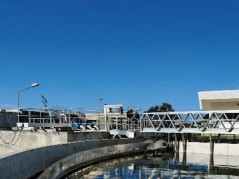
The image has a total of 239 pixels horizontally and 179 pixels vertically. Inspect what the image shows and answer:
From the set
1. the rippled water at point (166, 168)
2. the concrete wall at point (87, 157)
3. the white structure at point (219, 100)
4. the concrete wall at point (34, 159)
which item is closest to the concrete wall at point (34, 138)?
the concrete wall at point (34, 159)

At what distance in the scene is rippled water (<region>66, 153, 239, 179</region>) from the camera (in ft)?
59.1

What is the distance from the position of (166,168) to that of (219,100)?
12257 mm

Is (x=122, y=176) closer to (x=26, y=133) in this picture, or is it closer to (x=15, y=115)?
(x=26, y=133)

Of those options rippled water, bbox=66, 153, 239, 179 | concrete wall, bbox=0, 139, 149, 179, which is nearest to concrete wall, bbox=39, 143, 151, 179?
rippled water, bbox=66, 153, 239, 179

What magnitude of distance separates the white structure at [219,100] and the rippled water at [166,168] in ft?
19.1

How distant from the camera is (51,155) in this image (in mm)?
16469

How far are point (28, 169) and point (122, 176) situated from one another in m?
5.77

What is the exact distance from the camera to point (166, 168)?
21.0 metres

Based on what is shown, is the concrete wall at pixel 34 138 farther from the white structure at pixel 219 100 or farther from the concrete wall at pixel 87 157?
the white structure at pixel 219 100

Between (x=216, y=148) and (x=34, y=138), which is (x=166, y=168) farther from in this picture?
(x=34, y=138)

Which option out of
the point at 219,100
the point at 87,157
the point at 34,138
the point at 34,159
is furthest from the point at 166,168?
the point at 219,100

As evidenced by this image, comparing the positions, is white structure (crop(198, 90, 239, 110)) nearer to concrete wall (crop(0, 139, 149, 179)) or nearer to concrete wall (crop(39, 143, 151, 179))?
concrete wall (crop(39, 143, 151, 179))

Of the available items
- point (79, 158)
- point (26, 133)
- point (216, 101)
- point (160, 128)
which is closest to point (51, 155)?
point (79, 158)

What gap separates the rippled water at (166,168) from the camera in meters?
18.0
